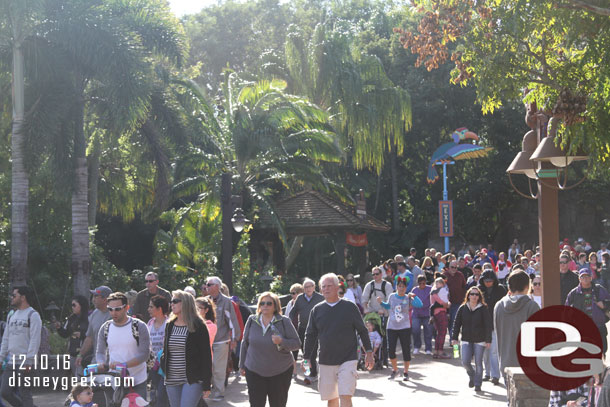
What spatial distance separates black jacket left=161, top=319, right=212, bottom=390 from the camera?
8281 millimetres

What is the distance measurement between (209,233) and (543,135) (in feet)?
61.1

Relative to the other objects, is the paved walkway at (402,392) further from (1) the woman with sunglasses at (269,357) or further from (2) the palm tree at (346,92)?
(2) the palm tree at (346,92)

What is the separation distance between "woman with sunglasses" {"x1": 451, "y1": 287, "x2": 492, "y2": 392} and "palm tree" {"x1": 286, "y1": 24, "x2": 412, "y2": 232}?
71.7ft

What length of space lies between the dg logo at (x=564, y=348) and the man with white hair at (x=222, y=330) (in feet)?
17.1

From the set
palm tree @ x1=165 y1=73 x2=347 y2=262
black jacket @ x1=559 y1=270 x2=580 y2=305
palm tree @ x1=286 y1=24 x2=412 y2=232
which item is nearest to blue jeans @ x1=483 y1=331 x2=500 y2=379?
black jacket @ x1=559 y1=270 x2=580 y2=305

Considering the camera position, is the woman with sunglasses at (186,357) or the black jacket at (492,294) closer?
the woman with sunglasses at (186,357)

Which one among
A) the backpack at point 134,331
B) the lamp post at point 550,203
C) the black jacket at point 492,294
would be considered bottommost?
the backpack at point 134,331

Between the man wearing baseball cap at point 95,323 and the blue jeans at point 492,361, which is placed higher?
the man wearing baseball cap at point 95,323

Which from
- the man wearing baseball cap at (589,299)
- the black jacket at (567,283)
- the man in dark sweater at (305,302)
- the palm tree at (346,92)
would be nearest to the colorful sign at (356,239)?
the palm tree at (346,92)

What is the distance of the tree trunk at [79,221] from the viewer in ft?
59.1

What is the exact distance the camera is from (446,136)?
146 feet

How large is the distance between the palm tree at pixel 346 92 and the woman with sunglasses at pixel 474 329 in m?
21.9

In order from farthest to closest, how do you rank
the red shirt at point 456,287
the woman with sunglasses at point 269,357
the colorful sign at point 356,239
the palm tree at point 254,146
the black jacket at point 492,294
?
the colorful sign at point 356,239, the palm tree at point 254,146, the red shirt at point 456,287, the black jacket at point 492,294, the woman with sunglasses at point 269,357

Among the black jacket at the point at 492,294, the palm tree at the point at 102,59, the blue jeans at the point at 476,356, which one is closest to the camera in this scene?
the blue jeans at the point at 476,356
